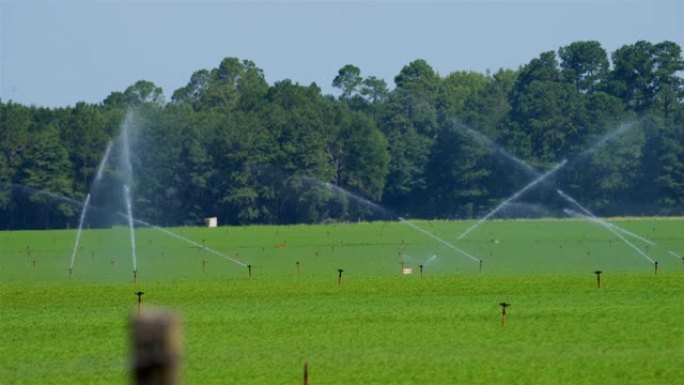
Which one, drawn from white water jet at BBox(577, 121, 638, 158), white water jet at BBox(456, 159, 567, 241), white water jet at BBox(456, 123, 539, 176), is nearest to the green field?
white water jet at BBox(456, 159, 567, 241)

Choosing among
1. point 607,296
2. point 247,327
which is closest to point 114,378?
point 247,327

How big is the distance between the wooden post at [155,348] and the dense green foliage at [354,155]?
125 metres

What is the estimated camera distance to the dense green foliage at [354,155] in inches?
5143

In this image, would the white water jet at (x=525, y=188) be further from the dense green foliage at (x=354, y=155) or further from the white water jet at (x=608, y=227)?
the white water jet at (x=608, y=227)

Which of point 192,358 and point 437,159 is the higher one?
point 437,159

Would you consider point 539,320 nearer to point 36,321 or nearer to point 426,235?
point 36,321

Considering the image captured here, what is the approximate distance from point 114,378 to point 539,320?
42.3 ft

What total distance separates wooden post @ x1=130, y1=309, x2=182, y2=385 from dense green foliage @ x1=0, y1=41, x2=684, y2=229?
125386mm

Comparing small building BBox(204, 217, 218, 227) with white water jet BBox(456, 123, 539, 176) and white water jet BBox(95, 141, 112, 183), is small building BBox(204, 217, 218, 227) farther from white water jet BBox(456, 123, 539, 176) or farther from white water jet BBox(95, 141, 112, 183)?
white water jet BBox(456, 123, 539, 176)

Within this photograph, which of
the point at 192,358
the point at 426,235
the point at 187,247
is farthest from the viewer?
the point at 426,235

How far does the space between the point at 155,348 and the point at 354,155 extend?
135 meters

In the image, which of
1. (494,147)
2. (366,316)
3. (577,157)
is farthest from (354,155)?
(366,316)

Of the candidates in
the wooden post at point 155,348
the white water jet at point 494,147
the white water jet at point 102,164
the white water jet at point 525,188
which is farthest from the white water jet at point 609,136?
the wooden post at point 155,348

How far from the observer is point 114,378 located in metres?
25.9
